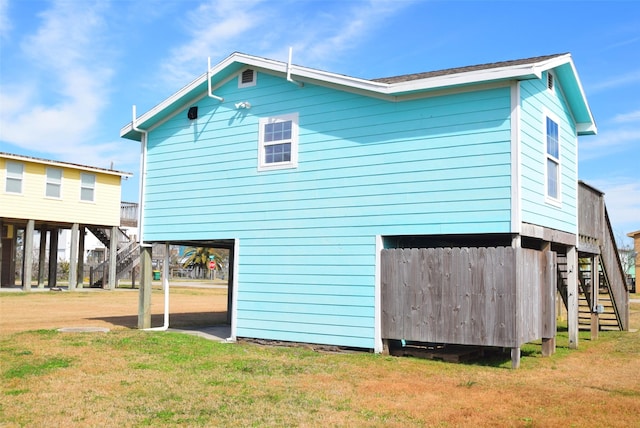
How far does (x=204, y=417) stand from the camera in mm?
7281

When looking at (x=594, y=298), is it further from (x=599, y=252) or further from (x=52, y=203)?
(x=52, y=203)

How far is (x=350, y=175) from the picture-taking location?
1279 centimetres

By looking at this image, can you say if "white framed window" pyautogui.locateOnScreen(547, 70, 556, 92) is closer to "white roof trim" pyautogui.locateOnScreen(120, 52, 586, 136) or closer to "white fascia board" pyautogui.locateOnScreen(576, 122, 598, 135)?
"white roof trim" pyautogui.locateOnScreen(120, 52, 586, 136)

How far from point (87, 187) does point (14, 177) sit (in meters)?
3.68

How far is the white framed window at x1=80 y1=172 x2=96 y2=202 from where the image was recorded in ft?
106

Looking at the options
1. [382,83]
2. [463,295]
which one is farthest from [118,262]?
[463,295]

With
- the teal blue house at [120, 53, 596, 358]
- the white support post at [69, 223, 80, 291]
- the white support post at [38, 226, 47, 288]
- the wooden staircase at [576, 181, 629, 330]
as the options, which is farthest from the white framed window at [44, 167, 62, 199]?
the wooden staircase at [576, 181, 629, 330]

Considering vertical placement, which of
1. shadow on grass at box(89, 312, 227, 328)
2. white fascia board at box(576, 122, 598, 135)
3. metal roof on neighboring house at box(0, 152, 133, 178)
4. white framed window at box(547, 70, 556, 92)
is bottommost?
shadow on grass at box(89, 312, 227, 328)

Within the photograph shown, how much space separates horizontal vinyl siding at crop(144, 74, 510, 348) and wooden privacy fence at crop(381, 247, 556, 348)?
0.44 m

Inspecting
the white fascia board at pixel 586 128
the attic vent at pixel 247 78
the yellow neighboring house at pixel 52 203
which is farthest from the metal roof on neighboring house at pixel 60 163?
the white fascia board at pixel 586 128

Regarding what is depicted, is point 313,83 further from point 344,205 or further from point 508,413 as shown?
point 508,413

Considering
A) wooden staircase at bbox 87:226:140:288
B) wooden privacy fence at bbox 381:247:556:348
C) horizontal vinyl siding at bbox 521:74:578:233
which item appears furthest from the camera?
wooden staircase at bbox 87:226:140:288

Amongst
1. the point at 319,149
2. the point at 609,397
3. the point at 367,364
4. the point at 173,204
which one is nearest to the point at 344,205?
the point at 319,149

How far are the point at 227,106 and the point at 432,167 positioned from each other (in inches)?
220
